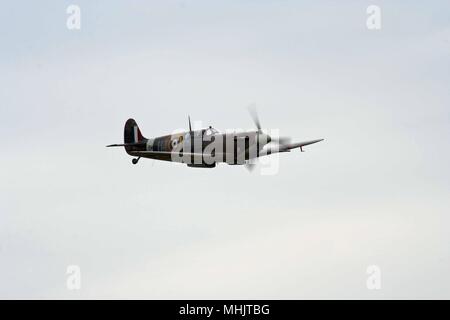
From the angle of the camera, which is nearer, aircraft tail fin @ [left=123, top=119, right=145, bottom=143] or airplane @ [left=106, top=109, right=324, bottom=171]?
airplane @ [left=106, top=109, right=324, bottom=171]

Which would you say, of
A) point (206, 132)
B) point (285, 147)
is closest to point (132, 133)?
point (206, 132)

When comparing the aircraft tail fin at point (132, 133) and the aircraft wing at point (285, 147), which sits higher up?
the aircraft tail fin at point (132, 133)

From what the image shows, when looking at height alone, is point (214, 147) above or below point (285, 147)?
above

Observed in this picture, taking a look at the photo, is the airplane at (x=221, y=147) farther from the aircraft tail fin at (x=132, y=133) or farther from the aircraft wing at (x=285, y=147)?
the aircraft tail fin at (x=132, y=133)

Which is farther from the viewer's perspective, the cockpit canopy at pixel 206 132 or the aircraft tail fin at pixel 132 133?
the aircraft tail fin at pixel 132 133

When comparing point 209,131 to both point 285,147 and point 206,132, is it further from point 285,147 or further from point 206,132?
point 285,147

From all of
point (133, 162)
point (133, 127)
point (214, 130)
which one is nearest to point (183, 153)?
point (214, 130)

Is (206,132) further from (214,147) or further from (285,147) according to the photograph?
(285,147)

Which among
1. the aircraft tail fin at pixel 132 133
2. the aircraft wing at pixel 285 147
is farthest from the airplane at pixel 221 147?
the aircraft tail fin at pixel 132 133

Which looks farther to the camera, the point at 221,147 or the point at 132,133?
the point at 132,133

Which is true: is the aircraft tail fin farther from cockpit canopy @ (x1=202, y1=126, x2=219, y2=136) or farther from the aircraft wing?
the aircraft wing

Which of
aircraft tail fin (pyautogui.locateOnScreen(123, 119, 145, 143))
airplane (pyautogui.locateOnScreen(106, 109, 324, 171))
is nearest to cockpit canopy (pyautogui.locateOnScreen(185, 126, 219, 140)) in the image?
airplane (pyautogui.locateOnScreen(106, 109, 324, 171))

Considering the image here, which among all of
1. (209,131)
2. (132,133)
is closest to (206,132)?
(209,131)

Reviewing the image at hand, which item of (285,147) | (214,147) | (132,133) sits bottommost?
(285,147)
